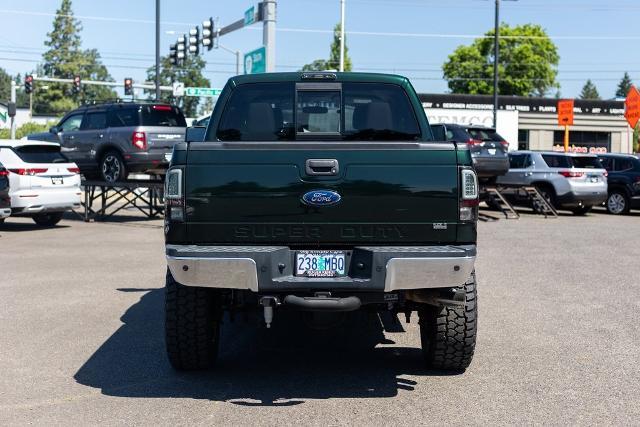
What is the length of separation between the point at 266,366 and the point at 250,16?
54.5ft

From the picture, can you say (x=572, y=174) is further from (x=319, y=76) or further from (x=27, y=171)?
(x=319, y=76)

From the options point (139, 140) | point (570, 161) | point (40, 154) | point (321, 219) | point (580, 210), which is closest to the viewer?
point (321, 219)

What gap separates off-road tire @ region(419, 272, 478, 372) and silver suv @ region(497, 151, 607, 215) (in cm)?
1721

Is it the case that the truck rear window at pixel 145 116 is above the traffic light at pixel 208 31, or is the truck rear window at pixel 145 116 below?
below

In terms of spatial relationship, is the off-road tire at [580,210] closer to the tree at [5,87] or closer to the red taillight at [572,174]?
the red taillight at [572,174]

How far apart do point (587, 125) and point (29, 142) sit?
53184 millimetres

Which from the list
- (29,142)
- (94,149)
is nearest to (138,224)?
(94,149)

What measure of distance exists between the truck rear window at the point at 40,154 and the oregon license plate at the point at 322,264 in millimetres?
12997

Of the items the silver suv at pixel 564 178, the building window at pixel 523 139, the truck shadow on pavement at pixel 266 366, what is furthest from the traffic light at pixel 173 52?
the building window at pixel 523 139

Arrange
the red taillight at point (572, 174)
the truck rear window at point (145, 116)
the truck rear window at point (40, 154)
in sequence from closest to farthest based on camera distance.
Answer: the truck rear window at point (40, 154), the truck rear window at point (145, 116), the red taillight at point (572, 174)

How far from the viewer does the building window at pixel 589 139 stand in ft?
211

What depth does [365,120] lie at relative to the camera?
6.86 meters

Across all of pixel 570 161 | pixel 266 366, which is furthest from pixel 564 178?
pixel 266 366

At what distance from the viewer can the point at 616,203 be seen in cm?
2430
